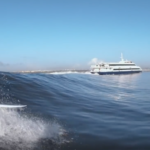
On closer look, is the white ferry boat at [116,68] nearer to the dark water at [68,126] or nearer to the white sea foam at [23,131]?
the dark water at [68,126]

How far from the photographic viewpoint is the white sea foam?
19.7 feet

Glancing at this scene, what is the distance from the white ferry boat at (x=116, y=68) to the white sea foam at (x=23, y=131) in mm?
84112

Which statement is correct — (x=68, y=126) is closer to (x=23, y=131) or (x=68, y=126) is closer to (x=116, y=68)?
(x=23, y=131)

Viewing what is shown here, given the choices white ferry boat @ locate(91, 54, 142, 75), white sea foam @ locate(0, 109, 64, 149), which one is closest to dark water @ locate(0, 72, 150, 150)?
white sea foam @ locate(0, 109, 64, 149)

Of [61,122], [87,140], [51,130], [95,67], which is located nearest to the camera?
[87,140]

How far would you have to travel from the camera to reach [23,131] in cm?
688

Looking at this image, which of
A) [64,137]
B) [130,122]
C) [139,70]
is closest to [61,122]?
[64,137]

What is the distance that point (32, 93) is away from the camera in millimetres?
13227

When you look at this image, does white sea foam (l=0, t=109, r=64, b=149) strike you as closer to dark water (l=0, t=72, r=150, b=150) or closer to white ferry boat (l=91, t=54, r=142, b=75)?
dark water (l=0, t=72, r=150, b=150)

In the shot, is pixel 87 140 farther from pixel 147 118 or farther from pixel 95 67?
pixel 95 67

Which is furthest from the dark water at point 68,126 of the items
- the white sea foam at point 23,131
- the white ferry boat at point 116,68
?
the white ferry boat at point 116,68

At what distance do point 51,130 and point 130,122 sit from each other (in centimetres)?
349

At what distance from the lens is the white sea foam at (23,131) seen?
19.7 feet

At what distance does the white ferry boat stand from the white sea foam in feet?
276
